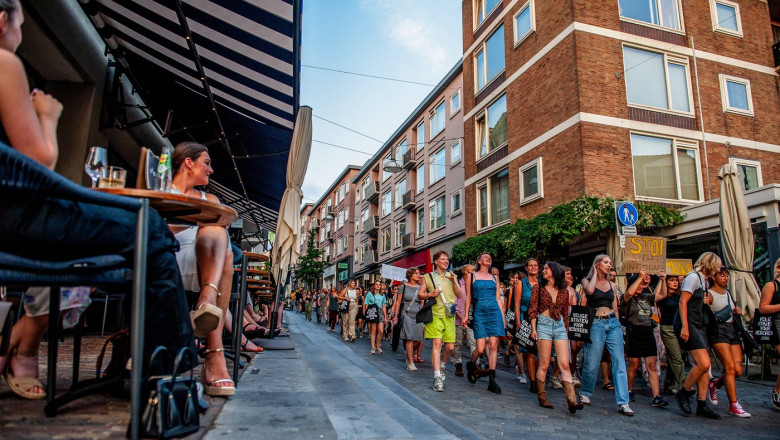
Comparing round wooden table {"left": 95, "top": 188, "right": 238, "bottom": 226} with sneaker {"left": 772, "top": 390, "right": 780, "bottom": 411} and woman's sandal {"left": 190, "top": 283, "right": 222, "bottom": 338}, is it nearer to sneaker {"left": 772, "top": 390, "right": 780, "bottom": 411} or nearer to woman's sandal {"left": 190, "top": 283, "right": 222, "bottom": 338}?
woman's sandal {"left": 190, "top": 283, "right": 222, "bottom": 338}

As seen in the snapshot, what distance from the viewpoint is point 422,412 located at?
4.34 metres

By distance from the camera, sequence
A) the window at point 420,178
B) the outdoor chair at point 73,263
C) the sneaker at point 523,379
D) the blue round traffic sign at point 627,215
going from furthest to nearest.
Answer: the window at point 420,178, the blue round traffic sign at point 627,215, the sneaker at point 523,379, the outdoor chair at point 73,263

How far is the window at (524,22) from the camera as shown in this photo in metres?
18.3

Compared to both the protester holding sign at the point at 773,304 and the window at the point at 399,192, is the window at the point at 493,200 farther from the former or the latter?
the window at the point at 399,192

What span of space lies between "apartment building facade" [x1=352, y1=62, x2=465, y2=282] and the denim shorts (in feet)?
63.3

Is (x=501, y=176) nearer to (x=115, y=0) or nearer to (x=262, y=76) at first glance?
(x=262, y=76)

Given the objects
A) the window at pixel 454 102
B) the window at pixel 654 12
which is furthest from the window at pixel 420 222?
the window at pixel 654 12

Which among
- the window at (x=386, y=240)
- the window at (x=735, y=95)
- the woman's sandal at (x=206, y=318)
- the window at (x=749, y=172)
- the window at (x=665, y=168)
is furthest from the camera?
the window at (x=386, y=240)

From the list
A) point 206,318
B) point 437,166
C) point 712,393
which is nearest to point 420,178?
point 437,166

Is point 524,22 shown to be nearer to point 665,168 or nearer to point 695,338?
point 665,168

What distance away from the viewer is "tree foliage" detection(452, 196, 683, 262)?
47.3 ft

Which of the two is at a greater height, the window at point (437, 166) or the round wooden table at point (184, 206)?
the window at point (437, 166)

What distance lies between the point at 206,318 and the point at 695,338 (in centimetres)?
557

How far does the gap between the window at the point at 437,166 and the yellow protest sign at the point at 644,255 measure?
19.1 meters
